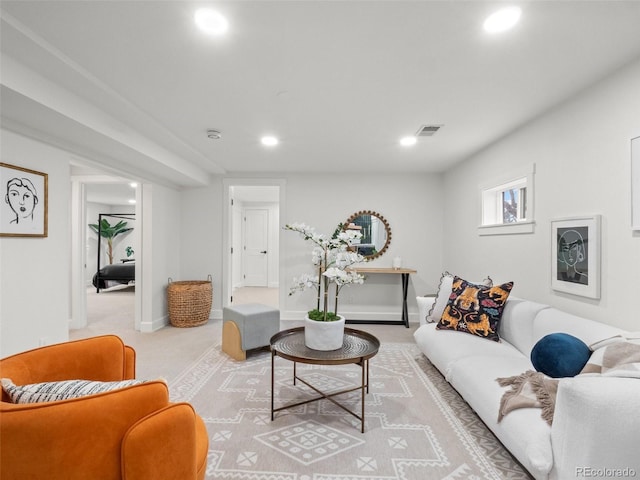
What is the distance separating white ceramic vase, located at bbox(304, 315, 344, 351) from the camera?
7.23 feet

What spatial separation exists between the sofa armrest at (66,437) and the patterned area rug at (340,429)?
897 millimetres

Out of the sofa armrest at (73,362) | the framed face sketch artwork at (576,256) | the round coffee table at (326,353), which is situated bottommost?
the round coffee table at (326,353)

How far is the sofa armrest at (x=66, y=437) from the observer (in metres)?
0.89

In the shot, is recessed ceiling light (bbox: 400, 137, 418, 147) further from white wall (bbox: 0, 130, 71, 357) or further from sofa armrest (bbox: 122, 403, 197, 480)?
white wall (bbox: 0, 130, 71, 357)

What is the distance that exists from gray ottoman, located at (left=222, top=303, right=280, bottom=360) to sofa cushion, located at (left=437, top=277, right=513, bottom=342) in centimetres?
173

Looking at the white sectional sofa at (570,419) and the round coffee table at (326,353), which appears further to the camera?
the round coffee table at (326,353)

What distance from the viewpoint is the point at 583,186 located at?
2229mm

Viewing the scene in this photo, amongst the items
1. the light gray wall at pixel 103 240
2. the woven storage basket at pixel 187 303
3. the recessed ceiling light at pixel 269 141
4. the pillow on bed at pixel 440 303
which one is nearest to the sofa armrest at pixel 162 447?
the pillow on bed at pixel 440 303

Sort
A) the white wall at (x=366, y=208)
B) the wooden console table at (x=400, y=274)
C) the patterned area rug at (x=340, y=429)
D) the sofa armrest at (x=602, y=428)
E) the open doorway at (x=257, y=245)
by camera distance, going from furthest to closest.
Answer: the open doorway at (x=257, y=245)
the white wall at (x=366, y=208)
the wooden console table at (x=400, y=274)
the patterned area rug at (x=340, y=429)
the sofa armrest at (x=602, y=428)

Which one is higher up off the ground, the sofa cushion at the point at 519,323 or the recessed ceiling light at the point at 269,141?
the recessed ceiling light at the point at 269,141

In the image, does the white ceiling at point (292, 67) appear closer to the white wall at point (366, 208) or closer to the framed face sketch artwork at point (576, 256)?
the framed face sketch artwork at point (576, 256)

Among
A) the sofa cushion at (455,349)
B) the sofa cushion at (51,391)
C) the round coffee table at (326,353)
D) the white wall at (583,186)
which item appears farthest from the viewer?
the sofa cushion at (455,349)

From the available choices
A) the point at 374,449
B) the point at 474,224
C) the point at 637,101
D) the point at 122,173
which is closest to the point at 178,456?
the point at 374,449

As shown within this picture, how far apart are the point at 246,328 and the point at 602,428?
8.99 ft
